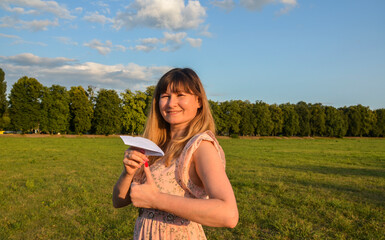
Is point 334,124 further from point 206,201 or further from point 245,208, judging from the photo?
point 206,201

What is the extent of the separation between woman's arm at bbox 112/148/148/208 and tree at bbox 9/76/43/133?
58994 mm

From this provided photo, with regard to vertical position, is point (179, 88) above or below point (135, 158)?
above

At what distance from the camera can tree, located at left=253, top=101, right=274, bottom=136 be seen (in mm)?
76875

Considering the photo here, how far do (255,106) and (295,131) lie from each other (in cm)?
1361

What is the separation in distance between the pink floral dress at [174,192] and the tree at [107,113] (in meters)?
61.3

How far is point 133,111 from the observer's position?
64438 millimetres

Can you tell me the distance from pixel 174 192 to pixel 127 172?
300 mm

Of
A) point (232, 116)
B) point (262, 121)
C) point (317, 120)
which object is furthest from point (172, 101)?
point (317, 120)

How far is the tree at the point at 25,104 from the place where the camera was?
5234 cm

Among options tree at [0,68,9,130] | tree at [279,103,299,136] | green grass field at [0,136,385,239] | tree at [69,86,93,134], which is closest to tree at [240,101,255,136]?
tree at [279,103,299,136]

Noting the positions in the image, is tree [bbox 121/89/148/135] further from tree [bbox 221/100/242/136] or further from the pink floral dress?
the pink floral dress

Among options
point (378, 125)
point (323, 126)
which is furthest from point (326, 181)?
point (378, 125)

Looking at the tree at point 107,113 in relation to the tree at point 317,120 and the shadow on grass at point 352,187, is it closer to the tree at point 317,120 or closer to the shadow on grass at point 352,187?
the shadow on grass at point 352,187

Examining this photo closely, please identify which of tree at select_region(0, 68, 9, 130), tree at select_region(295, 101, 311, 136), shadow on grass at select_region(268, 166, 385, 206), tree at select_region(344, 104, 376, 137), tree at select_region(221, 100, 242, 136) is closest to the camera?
shadow on grass at select_region(268, 166, 385, 206)
